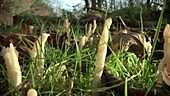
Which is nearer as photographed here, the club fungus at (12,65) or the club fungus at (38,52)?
the club fungus at (12,65)

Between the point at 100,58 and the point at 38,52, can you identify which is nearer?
the point at 100,58

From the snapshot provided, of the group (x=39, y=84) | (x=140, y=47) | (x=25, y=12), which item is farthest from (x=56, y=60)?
(x=25, y=12)

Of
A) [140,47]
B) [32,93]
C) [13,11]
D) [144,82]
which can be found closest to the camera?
[32,93]

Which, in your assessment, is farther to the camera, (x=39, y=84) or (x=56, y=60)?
(x=56, y=60)

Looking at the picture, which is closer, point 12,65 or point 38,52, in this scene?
point 12,65

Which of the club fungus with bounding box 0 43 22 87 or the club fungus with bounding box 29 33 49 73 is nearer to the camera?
the club fungus with bounding box 0 43 22 87

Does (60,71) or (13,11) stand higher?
(13,11)

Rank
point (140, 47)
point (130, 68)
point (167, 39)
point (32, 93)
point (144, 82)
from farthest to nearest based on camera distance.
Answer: point (140, 47), point (130, 68), point (144, 82), point (167, 39), point (32, 93)

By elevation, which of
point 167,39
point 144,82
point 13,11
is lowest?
point 144,82

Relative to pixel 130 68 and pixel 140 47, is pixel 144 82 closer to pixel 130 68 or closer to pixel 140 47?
pixel 130 68

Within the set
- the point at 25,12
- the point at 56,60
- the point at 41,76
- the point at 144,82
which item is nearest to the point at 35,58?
the point at 41,76
